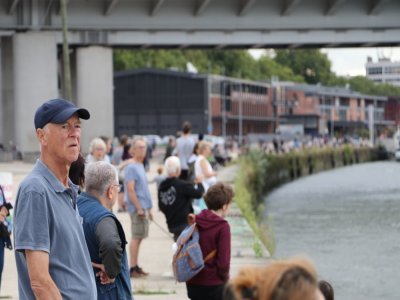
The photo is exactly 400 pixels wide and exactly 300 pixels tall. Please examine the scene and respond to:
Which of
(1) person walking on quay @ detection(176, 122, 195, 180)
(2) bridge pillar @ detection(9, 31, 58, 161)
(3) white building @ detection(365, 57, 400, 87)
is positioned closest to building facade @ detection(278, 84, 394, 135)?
(2) bridge pillar @ detection(9, 31, 58, 161)

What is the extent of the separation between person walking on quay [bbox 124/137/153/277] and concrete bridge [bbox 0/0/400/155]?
27.9 metres

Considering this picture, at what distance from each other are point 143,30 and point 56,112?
3899 centimetres

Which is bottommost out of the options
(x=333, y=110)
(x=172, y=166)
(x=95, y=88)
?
(x=333, y=110)

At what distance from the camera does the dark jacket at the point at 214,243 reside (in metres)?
9.44

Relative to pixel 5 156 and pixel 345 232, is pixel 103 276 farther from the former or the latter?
pixel 5 156

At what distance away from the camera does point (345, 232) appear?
1243 inches

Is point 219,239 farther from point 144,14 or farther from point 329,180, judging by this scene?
point 329,180

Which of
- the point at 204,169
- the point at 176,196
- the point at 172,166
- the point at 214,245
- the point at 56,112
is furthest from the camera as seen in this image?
the point at 204,169

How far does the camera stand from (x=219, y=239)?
372 inches

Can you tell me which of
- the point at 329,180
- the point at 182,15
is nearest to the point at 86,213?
the point at 182,15

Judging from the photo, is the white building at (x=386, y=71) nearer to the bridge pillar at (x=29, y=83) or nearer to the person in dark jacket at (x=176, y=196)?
the person in dark jacket at (x=176, y=196)

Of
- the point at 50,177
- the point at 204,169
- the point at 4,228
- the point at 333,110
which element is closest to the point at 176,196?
the point at 4,228

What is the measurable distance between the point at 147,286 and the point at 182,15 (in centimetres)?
3047

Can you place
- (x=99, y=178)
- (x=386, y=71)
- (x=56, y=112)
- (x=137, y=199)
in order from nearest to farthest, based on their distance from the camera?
1. (x=56, y=112)
2. (x=99, y=178)
3. (x=137, y=199)
4. (x=386, y=71)
